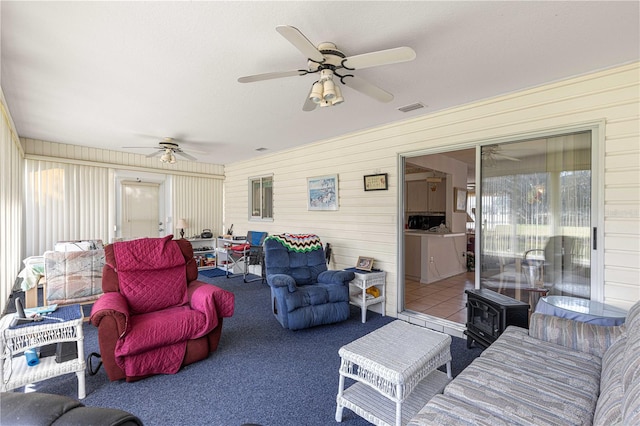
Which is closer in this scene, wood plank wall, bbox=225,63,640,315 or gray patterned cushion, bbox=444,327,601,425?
gray patterned cushion, bbox=444,327,601,425

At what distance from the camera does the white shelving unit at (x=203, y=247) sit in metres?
7.11

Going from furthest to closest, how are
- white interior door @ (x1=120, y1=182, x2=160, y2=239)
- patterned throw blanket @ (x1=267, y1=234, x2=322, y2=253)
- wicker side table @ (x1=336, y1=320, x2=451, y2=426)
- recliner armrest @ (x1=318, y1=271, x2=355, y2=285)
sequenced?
white interior door @ (x1=120, y1=182, x2=160, y2=239), patterned throw blanket @ (x1=267, y1=234, x2=322, y2=253), recliner armrest @ (x1=318, y1=271, x2=355, y2=285), wicker side table @ (x1=336, y1=320, x2=451, y2=426)

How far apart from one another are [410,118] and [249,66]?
223 centimetres

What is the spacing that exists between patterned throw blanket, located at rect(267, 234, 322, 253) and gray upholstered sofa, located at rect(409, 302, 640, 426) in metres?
2.58

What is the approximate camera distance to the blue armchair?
11.2 ft

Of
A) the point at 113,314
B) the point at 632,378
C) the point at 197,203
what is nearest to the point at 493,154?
the point at 632,378

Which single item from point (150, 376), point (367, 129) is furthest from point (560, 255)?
point (150, 376)

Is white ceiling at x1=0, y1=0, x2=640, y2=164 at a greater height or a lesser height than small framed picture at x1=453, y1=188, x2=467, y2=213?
greater

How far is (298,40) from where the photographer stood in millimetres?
1675

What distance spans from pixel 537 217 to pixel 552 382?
186 centimetres

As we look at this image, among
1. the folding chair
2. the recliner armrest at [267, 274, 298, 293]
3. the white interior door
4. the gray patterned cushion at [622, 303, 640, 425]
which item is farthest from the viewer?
the white interior door

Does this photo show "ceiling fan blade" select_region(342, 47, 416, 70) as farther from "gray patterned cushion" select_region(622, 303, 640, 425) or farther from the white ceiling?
"gray patterned cushion" select_region(622, 303, 640, 425)

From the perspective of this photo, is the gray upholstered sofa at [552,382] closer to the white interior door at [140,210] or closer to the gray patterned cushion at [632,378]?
the gray patterned cushion at [632,378]

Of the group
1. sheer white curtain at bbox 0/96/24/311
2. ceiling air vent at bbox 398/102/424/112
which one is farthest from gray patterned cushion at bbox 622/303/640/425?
sheer white curtain at bbox 0/96/24/311
